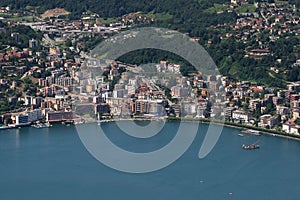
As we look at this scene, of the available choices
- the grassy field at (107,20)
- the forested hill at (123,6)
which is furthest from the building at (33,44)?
the forested hill at (123,6)

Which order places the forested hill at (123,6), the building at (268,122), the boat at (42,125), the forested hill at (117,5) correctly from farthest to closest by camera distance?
the forested hill at (117,5), the forested hill at (123,6), the boat at (42,125), the building at (268,122)

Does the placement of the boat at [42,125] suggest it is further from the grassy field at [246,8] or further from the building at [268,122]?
the grassy field at [246,8]

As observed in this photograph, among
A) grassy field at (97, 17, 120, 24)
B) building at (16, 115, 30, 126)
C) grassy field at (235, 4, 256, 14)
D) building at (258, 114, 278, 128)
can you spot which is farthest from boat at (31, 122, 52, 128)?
grassy field at (235, 4, 256, 14)

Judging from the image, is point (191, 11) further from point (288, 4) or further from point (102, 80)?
point (102, 80)

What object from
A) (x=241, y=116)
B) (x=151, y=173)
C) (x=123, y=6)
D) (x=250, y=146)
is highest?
(x=123, y=6)

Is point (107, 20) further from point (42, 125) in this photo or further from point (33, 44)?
point (42, 125)

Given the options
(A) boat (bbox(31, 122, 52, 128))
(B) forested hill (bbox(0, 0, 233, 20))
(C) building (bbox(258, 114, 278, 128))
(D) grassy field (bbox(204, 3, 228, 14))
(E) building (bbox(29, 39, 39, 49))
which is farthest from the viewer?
(B) forested hill (bbox(0, 0, 233, 20))

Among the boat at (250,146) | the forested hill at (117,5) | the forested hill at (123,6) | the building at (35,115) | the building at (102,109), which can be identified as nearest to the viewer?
the boat at (250,146)

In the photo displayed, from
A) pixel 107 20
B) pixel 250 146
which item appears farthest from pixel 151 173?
pixel 107 20

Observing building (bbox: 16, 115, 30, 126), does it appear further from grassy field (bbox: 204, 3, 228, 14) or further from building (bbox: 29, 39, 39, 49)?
grassy field (bbox: 204, 3, 228, 14)
